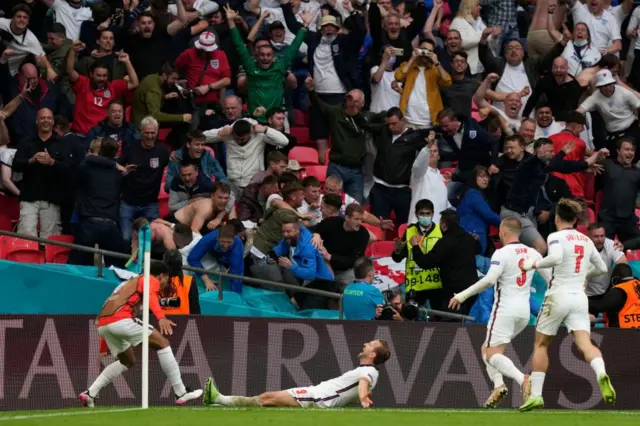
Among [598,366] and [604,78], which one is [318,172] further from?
[598,366]

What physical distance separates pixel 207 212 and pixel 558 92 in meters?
6.30

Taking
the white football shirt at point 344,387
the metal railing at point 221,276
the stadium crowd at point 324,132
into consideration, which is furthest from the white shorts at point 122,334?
the stadium crowd at point 324,132

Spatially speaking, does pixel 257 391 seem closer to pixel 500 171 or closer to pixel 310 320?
pixel 310 320

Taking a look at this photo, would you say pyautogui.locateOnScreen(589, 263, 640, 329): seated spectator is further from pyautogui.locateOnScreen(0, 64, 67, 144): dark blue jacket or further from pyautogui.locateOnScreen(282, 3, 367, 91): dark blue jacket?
pyautogui.locateOnScreen(0, 64, 67, 144): dark blue jacket

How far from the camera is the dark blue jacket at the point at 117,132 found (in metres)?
20.8

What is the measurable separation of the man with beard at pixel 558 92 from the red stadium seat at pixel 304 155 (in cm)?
323

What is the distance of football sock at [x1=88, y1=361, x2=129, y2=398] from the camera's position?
15531mm

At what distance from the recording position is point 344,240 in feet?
62.9

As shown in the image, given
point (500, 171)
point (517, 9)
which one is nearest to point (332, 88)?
point (500, 171)

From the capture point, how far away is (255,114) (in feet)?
70.4

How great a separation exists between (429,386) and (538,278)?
3513 millimetres

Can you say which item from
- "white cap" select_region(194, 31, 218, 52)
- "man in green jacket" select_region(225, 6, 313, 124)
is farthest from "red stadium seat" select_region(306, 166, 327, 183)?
"white cap" select_region(194, 31, 218, 52)

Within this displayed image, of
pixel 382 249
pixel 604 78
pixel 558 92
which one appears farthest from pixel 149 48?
pixel 604 78

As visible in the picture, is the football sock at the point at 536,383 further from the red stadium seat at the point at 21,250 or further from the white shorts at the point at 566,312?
the red stadium seat at the point at 21,250
